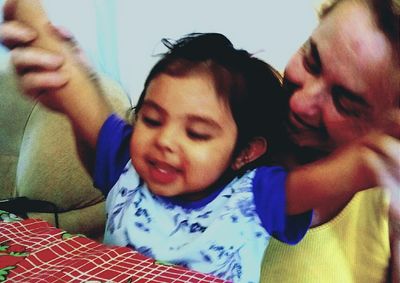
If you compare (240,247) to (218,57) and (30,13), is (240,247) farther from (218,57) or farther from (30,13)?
(30,13)

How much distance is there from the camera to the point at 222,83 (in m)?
0.73

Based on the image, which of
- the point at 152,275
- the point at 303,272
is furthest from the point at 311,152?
the point at 152,275

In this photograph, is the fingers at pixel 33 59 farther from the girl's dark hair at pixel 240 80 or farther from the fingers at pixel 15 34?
the girl's dark hair at pixel 240 80

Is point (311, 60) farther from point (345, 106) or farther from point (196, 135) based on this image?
point (196, 135)

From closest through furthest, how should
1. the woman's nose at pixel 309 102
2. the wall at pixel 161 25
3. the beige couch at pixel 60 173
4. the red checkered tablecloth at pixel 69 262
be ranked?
1. the red checkered tablecloth at pixel 69 262
2. the woman's nose at pixel 309 102
3. the wall at pixel 161 25
4. the beige couch at pixel 60 173

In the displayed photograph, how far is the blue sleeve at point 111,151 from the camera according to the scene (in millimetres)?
813

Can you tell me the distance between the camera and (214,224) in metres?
0.71

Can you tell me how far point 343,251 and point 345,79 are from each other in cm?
26

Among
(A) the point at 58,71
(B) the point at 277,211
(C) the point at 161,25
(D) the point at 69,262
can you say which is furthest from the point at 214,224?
(C) the point at 161,25

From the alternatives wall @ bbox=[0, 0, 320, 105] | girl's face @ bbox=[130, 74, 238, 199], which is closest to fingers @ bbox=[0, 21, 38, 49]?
girl's face @ bbox=[130, 74, 238, 199]

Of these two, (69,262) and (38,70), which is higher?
(38,70)

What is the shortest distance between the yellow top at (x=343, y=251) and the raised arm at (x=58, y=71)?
0.34 metres

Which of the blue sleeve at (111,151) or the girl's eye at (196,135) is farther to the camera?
the blue sleeve at (111,151)

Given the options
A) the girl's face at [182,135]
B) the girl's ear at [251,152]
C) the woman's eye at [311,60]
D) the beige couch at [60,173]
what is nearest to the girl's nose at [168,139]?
the girl's face at [182,135]
